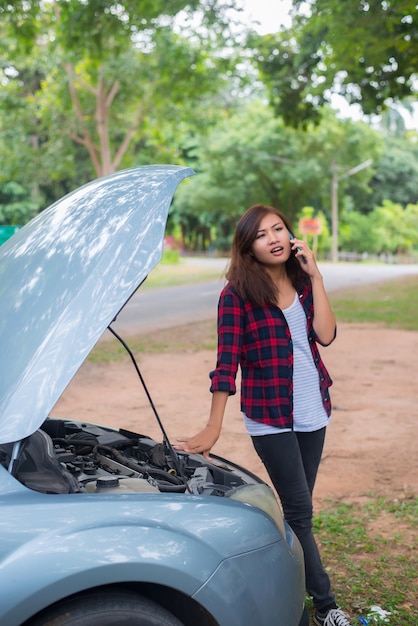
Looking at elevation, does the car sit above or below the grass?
above

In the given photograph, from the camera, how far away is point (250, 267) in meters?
3.06

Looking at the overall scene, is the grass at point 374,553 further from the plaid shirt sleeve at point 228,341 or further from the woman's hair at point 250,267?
the woman's hair at point 250,267

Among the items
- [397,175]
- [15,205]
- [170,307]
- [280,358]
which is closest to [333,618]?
[280,358]

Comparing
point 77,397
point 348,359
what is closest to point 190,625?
point 77,397

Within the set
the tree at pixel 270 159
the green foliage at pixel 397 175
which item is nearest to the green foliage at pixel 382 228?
the green foliage at pixel 397 175

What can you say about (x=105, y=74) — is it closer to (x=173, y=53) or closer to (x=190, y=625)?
(x=173, y=53)

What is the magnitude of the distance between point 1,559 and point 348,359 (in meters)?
9.02

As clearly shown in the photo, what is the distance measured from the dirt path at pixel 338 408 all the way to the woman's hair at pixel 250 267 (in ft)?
7.76

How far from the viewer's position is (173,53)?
20.9 meters

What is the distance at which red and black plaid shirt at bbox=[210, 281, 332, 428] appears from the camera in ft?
9.77

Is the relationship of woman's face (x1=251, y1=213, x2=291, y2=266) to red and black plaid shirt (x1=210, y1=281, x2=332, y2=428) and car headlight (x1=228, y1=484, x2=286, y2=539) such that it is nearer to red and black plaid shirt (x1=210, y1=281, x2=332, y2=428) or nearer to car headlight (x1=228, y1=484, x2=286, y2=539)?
red and black plaid shirt (x1=210, y1=281, x2=332, y2=428)

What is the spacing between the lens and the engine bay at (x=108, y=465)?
7.46 ft

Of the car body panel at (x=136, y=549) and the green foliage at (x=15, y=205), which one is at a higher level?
the green foliage at (x=15, y=205)

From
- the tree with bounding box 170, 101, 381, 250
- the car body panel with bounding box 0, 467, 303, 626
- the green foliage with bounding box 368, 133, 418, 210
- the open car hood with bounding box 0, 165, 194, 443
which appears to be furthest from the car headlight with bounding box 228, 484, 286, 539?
the green foliage with bounding box 368, 133, 418, 210
